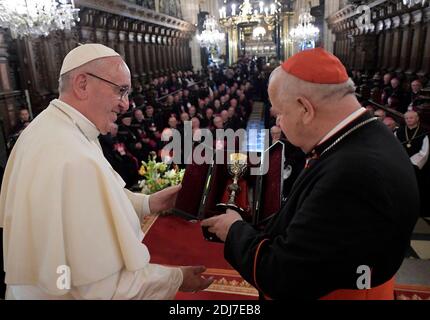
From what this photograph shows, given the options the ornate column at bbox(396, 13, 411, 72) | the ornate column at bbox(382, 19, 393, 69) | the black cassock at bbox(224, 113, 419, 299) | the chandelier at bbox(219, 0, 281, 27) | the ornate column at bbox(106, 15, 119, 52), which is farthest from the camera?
the chandelier at bbox(219, 0, 281, 27)

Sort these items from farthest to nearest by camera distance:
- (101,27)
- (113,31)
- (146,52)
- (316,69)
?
(146,52) → (113,31) → (101,27) → (316,69)

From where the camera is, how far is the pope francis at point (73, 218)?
58.2 inches

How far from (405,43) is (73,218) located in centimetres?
1342

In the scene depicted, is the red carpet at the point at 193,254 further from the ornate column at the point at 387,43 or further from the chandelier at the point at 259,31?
the chandelier at the point at 259,31

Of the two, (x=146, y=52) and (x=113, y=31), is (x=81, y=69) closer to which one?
(x=113, y=31)

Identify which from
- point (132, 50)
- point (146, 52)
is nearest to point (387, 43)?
point (132, 50)

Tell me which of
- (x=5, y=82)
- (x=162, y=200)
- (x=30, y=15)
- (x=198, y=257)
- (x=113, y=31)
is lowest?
(x=198, y=257)

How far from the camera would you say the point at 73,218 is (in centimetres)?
150

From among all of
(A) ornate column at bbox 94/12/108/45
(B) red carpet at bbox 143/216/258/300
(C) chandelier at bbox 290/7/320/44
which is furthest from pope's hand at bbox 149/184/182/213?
(C) chandelier at bbox 290/7/320/44

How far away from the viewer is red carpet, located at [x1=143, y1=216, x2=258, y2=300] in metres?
3.17

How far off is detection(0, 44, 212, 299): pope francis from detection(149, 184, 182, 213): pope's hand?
583 millimetres

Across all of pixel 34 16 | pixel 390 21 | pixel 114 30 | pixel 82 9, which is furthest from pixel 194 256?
pixel 390 21

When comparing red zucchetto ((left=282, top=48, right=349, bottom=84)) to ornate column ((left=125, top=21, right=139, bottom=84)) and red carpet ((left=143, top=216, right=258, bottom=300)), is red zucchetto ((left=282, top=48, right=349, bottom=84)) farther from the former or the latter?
ornate column ((left=125, top=21, right=139, bottom=84))

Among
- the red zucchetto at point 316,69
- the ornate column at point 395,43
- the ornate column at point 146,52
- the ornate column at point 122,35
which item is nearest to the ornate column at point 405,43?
the ornate column at point 395,43
